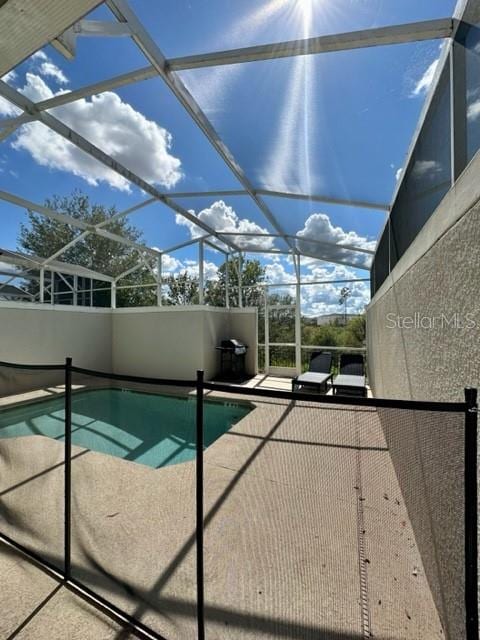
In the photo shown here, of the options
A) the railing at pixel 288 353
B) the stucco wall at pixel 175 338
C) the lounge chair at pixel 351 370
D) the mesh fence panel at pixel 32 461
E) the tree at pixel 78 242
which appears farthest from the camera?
the tree at pixel 78 242

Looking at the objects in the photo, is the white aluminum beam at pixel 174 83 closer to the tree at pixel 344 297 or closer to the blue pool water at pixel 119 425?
the blue pool water at pixel 119 425

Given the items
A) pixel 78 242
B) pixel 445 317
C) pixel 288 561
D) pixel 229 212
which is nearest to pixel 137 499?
pixel 288 561

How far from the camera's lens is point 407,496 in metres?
1.87

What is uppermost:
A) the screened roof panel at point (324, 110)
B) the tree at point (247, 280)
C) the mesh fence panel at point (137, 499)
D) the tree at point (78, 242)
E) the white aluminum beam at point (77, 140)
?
the tree at point (78, 242)

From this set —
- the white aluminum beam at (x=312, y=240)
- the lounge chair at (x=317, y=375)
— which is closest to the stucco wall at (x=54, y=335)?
the white aluminum beam at (x=312, y=240)

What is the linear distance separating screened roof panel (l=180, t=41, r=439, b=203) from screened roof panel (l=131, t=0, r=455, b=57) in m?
0.25

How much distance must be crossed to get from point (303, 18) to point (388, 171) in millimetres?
2274

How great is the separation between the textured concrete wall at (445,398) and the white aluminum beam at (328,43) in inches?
58.5

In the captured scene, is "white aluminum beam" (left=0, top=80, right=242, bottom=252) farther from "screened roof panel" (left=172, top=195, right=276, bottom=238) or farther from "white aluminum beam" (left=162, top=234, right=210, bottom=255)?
"white aluminum beam" (left=162, top=234, right=210, bottom=255)

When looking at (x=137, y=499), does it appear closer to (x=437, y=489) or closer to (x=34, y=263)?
(x=437, y=489)

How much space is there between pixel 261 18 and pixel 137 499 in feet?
14.7

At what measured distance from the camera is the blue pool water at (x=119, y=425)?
8.84 ft

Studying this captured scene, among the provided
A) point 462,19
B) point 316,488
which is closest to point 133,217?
point 462,19

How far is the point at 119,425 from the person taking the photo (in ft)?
11.8
